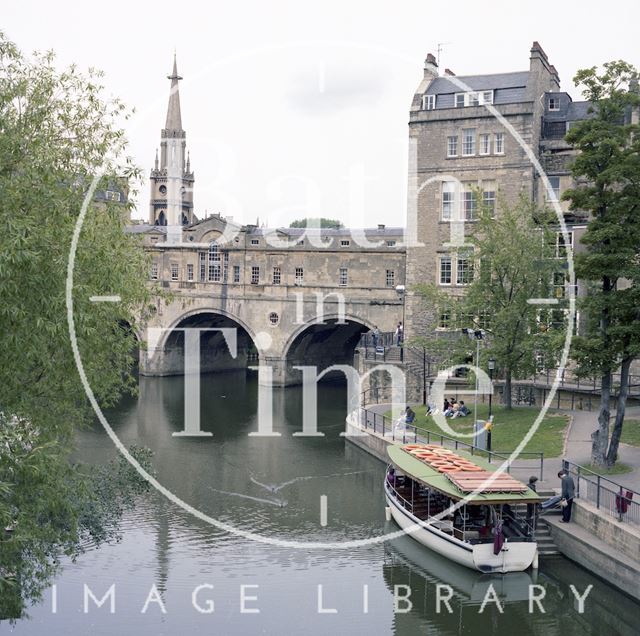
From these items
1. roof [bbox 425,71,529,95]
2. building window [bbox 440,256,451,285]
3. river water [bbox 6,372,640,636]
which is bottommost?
river water [bbox 6,372,640,636]

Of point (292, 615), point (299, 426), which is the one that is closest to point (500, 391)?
point (299, 426)

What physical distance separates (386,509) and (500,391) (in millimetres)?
15746

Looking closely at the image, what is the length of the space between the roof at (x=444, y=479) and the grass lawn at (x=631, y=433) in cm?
619

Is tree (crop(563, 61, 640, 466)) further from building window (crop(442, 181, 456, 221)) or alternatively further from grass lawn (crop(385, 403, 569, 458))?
building window (crop(442, 181, 456, 221))

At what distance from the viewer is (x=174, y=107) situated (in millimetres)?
97625

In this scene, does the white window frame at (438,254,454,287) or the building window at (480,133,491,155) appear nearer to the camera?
the building window at (480,133,491,155)

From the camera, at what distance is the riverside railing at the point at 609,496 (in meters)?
23.0

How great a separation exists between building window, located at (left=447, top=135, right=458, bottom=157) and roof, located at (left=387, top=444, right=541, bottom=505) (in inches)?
864

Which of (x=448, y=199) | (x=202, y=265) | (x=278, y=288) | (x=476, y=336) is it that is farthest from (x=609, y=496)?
(x=202, y=265)

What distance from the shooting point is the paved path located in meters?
27.6

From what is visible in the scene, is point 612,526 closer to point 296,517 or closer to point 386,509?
point 386,509

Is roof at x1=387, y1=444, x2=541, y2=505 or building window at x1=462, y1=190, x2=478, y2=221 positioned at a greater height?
building window at x1=462, y1=190, x2=478, y2=221

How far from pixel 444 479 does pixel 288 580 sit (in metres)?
5.50

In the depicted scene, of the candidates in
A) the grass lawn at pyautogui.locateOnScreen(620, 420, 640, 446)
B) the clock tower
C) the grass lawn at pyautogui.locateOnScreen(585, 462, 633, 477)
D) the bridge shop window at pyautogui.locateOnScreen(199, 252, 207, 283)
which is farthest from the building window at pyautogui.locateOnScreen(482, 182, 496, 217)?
the clock tower
